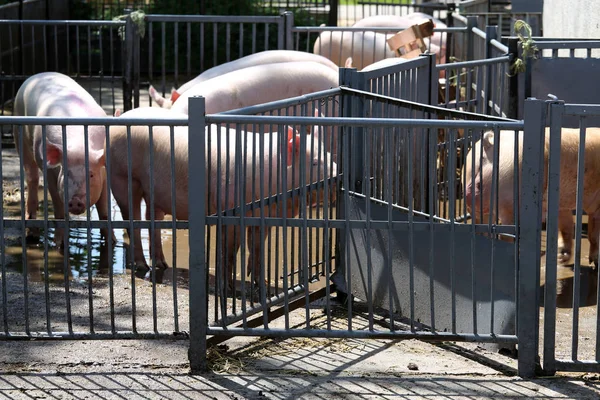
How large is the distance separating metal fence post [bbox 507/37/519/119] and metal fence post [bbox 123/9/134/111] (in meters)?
5.36

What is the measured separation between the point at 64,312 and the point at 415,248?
227cm

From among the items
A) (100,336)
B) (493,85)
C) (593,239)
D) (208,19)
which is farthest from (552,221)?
(208,19)

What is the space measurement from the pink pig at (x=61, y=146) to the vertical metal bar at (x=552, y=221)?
12.3ft

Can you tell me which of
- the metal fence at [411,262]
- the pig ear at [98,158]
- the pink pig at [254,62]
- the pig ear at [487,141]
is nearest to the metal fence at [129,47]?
the pink pig at [254,62]

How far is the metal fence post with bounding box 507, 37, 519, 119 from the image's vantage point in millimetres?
8406

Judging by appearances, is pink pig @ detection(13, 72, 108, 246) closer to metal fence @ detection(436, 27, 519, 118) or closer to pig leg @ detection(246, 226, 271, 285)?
pig leg @ detection(246, 226, 271, 285)

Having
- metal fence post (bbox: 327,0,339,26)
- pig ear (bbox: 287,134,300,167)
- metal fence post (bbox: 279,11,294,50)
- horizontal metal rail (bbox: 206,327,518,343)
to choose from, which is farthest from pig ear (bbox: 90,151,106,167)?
metal fence post (bbox: 327,0,339,26)

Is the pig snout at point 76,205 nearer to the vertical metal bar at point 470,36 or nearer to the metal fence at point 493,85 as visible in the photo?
the metal fence at point 493,85

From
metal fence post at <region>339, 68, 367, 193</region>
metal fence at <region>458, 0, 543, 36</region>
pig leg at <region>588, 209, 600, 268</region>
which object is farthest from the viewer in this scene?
metal fence at <region>458, 0, 543, 36</region>

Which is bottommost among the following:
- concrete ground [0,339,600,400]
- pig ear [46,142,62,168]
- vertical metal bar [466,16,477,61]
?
concrete ground [0,339,600,400]

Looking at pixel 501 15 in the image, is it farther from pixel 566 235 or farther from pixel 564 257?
pixel 564 257

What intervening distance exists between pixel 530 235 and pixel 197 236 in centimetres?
170

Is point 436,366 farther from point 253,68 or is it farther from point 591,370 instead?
point 253,68

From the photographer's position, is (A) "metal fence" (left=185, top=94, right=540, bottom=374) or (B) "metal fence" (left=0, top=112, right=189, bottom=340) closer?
(A) "metal fence" (left=185, top=94, right=540, bottom=374)
